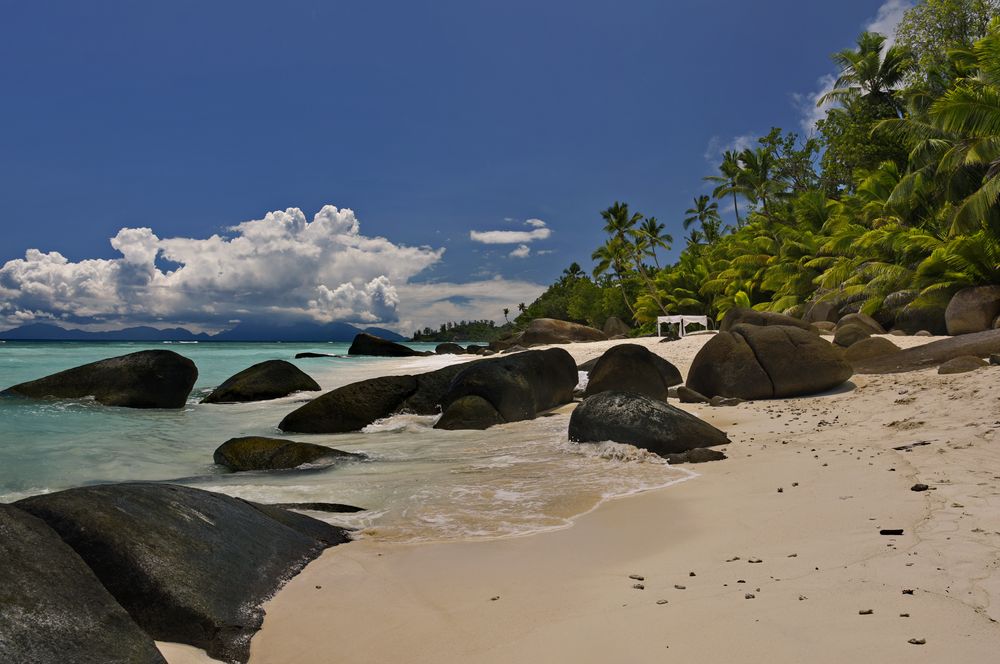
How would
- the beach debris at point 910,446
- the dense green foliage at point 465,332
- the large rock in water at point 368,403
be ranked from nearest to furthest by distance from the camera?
1. the beach debris at point 910,446
2. the large rock in water at point 368,403
3. the dense green foliage at point 465,332

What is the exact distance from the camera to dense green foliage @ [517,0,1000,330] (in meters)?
17.8

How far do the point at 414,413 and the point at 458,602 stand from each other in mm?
8985

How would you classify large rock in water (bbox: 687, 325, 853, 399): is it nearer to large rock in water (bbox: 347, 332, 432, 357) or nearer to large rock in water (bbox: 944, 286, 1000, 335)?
large rock in water (bbox: 944, 286, 1000, 335)

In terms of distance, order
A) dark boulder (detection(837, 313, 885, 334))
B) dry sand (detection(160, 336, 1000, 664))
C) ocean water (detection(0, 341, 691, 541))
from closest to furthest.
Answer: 1. dry sand (detection(160, 336, 1000, 664))
2. ocean water (detection(0, 341, 691, 541))
3. dark boulder (detection(837, 313, 885, 334))

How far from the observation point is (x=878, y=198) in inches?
1067

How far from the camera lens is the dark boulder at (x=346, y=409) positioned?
36.3ft

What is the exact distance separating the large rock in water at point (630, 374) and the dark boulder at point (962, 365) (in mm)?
4564

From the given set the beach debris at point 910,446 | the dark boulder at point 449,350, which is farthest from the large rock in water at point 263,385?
the dark boulder at point 449,350

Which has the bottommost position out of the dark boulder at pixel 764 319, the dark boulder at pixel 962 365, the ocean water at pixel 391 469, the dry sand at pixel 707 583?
the ocean water at pixel 391 469

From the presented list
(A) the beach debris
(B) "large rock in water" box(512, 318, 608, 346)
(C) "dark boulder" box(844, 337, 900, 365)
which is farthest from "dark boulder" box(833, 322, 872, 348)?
(B) "large rock in water" box(512, 318, 608, 346)

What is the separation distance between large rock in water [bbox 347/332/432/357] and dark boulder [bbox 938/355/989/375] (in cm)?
3961

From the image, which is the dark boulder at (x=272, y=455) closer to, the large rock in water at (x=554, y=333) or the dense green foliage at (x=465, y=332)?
the large rock in water at (x=554, y=333)

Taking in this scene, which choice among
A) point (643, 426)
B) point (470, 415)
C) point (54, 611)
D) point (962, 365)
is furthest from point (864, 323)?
point (54, 611)

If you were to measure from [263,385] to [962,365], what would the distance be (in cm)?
1524
